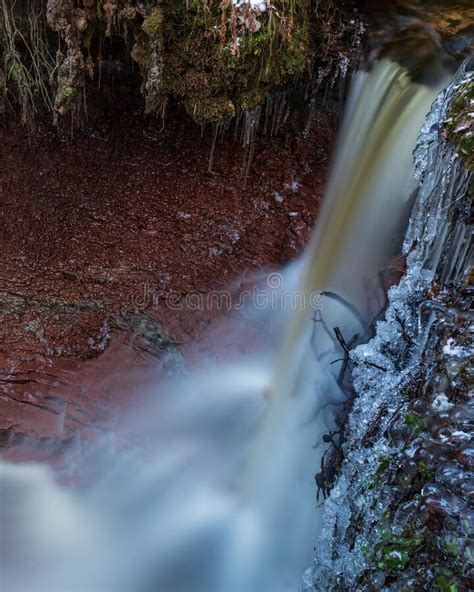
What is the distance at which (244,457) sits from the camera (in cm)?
344

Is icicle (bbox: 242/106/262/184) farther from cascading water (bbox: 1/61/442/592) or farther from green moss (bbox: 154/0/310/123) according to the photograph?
cascading water (bbox: 1/61/442/592)

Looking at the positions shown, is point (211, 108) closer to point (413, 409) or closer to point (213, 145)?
point (213, 145)

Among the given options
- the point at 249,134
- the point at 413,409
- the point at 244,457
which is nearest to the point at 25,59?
the point at 249,134

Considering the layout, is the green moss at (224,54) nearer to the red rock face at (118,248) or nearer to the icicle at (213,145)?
the icicle at (213,145)

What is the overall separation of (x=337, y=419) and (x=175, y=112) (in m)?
2.81

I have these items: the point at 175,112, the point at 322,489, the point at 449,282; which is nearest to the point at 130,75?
the point at 175,112

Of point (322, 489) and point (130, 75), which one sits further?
point (130, 75)

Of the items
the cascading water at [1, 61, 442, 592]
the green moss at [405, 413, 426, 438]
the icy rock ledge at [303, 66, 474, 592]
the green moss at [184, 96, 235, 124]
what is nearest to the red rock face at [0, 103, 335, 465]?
the cascading water at [1, 61, 442, 592]

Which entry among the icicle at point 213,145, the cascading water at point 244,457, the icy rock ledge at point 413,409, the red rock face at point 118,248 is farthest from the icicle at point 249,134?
the icy rock ledge at point 413,409

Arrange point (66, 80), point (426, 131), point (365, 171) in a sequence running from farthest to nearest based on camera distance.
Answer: point (365, 171), point (66, 80), point (426, 131)

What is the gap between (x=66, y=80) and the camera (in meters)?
3.42

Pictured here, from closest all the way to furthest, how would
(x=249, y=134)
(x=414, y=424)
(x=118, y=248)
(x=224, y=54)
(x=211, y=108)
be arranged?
(x=414, y=424) < (x=224, y=54) < (x=211, y=108) < (x=118, y=248) < (x=249, y=134)

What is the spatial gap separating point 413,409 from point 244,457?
1538 mm

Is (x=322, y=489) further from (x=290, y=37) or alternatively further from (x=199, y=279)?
(x=290, y=37)
